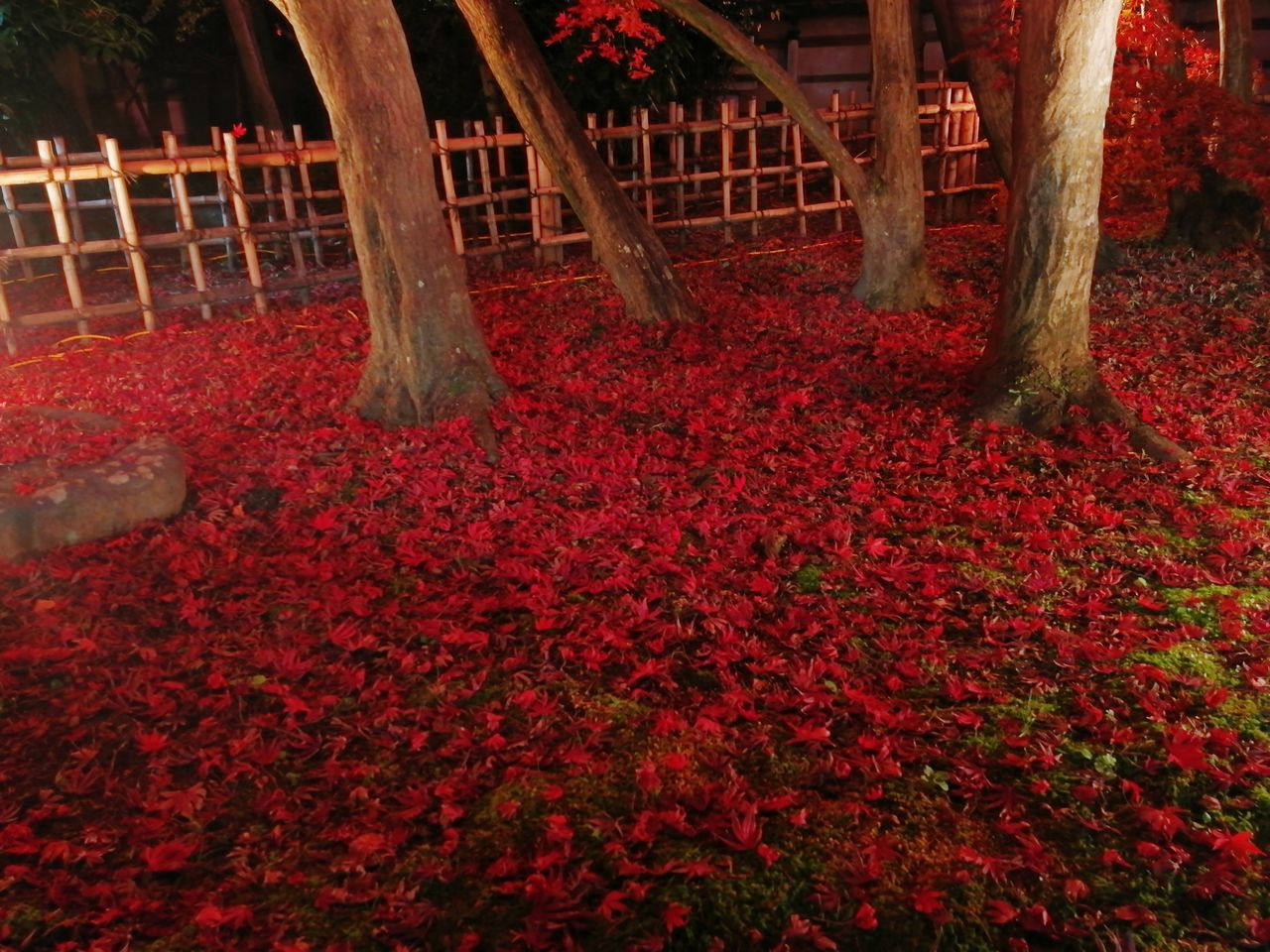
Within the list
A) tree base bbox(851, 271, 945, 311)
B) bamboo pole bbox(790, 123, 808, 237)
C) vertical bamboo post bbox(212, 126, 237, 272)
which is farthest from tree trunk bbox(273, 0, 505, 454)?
bamboo pole bbox(790, 123, 808, 237)

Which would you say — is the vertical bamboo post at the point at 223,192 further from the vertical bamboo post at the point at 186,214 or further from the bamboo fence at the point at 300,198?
the vertical bamboo post at the point at 186,214

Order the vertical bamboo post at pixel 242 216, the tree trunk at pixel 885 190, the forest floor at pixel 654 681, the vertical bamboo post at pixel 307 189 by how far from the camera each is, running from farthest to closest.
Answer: the vertical bamboo post at pixel 307 189 < the vertical bamboo post at pixel 242 216 < the tree trunk at pixel 885 190 < the forest floor at pixel 654 681

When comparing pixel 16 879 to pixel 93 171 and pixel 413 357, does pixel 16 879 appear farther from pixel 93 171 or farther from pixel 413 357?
pixel 93 171

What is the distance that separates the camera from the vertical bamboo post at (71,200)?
9742 mm

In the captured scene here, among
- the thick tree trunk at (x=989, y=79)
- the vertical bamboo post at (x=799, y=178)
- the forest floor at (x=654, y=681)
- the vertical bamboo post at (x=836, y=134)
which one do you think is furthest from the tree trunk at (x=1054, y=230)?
the vertical bamboo post at (x=836, y=134)

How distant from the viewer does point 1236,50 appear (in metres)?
11.6

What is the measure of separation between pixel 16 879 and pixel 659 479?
404cm

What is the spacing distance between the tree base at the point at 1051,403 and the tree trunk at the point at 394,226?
360 cm

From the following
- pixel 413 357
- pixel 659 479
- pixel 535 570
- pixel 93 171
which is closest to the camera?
pixel 535 570

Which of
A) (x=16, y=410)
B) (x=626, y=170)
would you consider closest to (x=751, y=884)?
(x=16, y=410)

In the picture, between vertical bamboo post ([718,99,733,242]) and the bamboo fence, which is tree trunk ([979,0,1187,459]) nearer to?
the bamboo fence

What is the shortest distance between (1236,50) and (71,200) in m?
13.4

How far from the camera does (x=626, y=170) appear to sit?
14109 millimetres

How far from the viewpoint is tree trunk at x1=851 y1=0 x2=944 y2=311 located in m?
9.71
